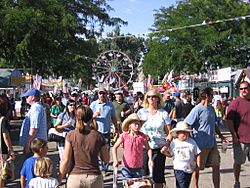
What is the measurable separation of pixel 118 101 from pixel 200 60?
26.5 m

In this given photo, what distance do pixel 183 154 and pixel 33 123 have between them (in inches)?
84.9

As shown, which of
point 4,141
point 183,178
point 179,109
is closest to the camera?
point 183,178

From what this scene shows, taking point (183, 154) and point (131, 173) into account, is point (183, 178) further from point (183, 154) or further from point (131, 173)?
point (131, 173)

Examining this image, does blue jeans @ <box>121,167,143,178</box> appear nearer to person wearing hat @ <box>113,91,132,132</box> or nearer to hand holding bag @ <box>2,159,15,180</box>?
hand holding bag @ <box>2,159,15,180</box>

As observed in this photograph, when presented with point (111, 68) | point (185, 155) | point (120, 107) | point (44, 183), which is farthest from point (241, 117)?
point (111, 68)

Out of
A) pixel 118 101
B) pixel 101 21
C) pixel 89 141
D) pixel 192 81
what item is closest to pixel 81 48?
pixel 101 21

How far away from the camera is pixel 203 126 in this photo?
279 inches

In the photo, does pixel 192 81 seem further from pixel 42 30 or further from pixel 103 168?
pixel 103 168

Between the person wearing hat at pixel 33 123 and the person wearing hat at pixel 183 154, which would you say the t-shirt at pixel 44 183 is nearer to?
the person wearing hat at pixel 33 123

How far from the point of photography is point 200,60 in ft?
123

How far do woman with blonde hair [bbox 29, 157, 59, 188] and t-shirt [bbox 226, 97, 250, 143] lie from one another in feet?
11.5

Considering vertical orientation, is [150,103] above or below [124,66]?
below

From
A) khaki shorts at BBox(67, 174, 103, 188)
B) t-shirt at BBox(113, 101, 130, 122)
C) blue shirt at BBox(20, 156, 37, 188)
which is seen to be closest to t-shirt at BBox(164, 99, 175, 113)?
t-shirt at BBox(113, 101, 130, 122)

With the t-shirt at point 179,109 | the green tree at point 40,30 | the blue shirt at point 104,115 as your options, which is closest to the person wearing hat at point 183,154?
the blue shirt at point 104,115
